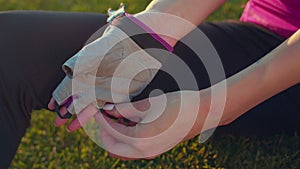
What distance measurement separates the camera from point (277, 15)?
1.25 meters

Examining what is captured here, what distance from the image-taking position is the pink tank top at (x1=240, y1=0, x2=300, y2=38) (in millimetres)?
1203

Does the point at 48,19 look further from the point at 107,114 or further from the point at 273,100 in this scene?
the point at 273,100

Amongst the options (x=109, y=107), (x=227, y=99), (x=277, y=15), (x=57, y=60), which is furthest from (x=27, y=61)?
(x=277, y=15)

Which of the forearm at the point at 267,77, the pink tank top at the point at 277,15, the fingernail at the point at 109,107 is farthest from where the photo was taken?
the pink tank top at the point at 277,15

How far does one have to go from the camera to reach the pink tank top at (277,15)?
47.4 inches

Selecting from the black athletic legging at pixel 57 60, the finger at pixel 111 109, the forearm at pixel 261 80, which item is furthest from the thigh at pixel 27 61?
the forearm at pixel 261 80

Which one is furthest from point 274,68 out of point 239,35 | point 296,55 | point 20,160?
point 20,160

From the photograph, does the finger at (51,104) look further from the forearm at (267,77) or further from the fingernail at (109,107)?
the forearm at (267,77)

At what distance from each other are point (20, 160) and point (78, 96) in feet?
1.79

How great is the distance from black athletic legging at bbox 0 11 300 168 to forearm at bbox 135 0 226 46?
0.20ft

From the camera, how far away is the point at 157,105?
3.17 feet

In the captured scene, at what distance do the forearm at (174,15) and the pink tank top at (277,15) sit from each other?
0.57ft

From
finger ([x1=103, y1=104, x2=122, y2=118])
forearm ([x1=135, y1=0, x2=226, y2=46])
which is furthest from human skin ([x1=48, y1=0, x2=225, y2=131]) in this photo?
finger ([x1=103, y1=104, x2=122, y2=118])

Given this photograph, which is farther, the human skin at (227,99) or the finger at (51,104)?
the finger at (51,104)
